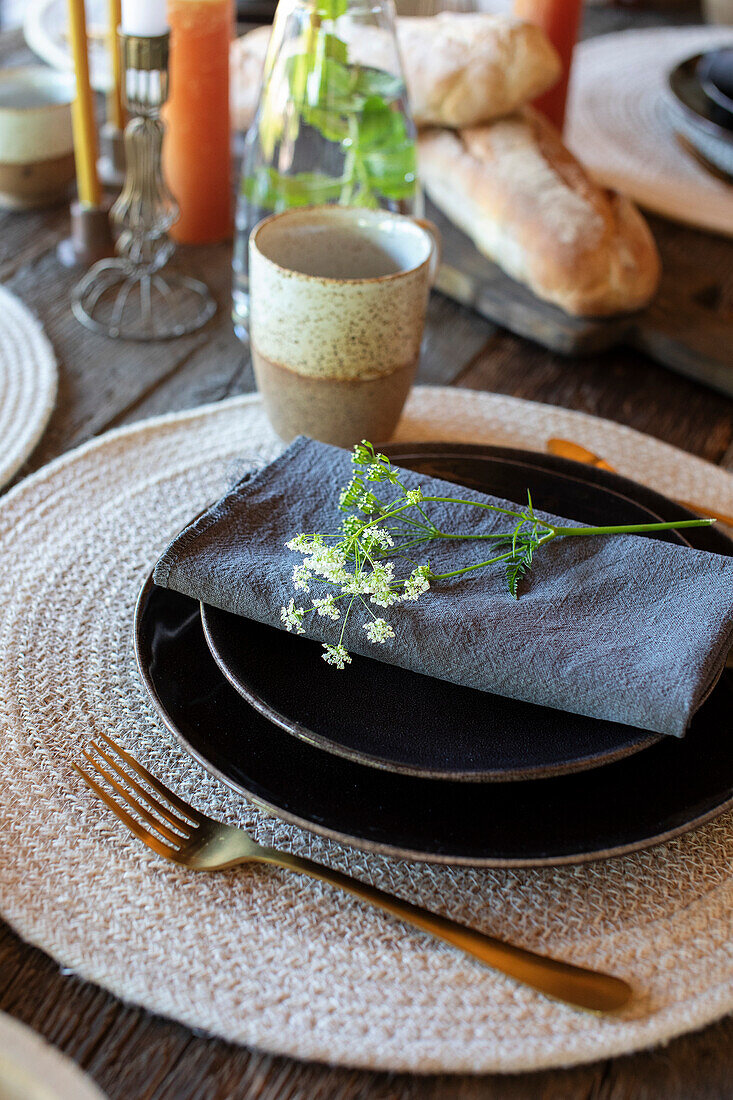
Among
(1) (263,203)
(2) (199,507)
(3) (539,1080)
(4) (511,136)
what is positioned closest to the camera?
(3) (539,1080)

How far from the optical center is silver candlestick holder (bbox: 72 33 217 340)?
88 cm

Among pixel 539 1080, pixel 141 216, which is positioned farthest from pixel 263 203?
pixel 539 1080

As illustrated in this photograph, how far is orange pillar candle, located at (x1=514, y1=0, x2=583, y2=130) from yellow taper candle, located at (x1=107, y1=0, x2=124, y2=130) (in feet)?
1.54

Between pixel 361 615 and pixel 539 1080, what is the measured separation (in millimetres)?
216

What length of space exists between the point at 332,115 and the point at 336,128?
0.04 ft

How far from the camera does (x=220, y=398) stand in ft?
2.88

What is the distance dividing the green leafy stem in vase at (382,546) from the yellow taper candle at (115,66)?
2.09ft

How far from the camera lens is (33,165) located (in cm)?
108

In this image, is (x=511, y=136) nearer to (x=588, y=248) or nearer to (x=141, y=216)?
(x=588, y=248)

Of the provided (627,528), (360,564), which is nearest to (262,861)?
(360,564)

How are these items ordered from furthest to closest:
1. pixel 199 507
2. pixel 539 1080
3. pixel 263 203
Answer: pixel 263 203
pixel 199 507
pixel 539 1080

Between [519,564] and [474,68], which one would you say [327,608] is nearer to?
[519,564]

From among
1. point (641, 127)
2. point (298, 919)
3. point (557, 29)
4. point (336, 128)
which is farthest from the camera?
point (641, 127)

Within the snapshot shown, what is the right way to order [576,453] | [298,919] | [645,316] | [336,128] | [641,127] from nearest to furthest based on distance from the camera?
[298,919] → [576,453] → [336,128] → [645,316] → [641,127]
